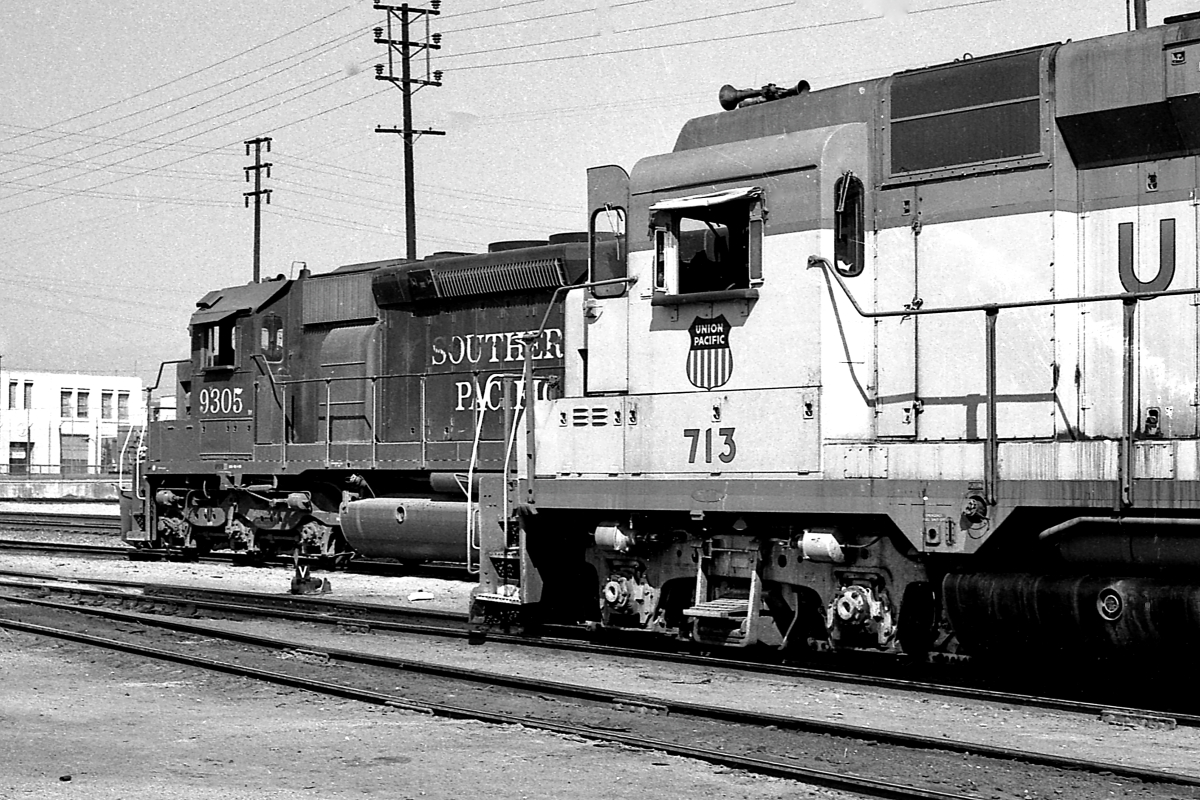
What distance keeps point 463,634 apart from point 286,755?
4.73 meters

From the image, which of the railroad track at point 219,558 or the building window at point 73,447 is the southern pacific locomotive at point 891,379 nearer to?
the railroad track at point 219,558

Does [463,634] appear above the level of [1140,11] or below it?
below

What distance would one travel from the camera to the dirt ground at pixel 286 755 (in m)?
6.32

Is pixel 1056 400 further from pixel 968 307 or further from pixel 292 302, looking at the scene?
pixel 292 302

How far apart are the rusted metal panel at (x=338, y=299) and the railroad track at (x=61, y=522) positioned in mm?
10504

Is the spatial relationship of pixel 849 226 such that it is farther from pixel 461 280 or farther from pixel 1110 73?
pixel 461 280

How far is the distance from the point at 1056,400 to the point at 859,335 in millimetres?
1410

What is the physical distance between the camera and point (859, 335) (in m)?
9.41

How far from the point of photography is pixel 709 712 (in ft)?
26.6

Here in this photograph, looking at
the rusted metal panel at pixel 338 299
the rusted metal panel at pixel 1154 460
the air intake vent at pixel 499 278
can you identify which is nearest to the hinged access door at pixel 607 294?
the rusted metal panel at pixel 1154 460

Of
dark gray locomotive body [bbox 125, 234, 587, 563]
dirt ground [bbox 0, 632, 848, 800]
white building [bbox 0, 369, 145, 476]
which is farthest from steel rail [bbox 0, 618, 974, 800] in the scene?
white building [bbox 0, 369, 145, 476]

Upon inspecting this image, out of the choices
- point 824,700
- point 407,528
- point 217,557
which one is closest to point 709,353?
point 824,700

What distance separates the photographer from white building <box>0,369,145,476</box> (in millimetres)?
86000

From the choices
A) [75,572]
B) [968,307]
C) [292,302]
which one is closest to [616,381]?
[968,307]
